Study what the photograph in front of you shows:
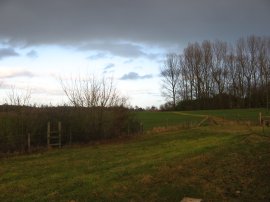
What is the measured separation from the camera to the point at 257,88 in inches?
3620

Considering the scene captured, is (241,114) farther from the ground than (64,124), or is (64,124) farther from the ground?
(241,114)

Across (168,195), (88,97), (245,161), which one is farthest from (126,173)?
(88,97)

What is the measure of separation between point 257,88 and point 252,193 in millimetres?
84962

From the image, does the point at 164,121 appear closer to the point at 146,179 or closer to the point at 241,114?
the point at 241,114

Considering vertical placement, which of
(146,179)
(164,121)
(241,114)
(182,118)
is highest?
(241,114)

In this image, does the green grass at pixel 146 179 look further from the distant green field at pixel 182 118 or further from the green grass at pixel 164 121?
the distant green field at pixel 182 118

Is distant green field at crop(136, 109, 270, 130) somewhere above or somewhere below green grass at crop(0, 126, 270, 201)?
above

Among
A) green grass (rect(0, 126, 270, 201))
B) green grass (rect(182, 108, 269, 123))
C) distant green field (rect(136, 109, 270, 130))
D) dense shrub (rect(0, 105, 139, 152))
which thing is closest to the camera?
green grass (rect(0, 126, 270, 201))

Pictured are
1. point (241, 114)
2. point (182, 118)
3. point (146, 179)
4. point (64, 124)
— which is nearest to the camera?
point (146, 179)

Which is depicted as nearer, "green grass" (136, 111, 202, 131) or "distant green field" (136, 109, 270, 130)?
"green grass" (136, 111, 202, 131)

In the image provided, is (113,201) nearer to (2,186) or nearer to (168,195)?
(168,195)

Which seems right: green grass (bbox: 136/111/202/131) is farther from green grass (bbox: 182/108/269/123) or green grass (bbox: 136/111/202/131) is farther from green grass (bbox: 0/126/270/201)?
green grass (bbox: 0/126/270/201)

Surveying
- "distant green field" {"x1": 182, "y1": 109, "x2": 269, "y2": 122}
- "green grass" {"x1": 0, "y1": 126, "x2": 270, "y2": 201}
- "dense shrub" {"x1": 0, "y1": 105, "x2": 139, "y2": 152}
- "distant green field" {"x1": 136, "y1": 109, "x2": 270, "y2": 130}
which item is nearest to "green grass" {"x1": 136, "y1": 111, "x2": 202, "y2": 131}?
"distant green field" {"x1": 136, "y1": 109, "x2": 270, "y2": 130}

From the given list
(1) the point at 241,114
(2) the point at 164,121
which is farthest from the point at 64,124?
(1) the point at 241,114
